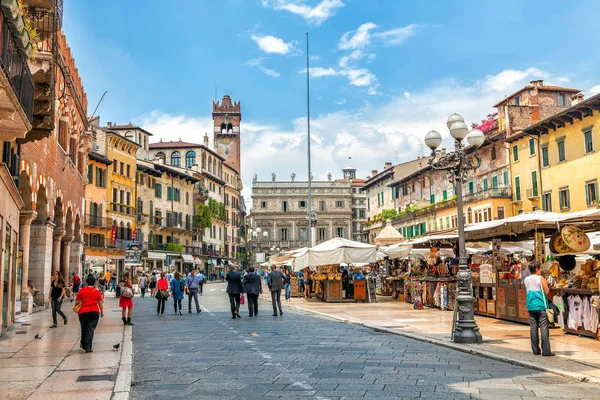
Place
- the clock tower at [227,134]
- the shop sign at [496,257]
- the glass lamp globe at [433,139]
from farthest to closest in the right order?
the clock tower at [227,134] → the shop sign at [496,257] → the glass lamp globe at [433,139]

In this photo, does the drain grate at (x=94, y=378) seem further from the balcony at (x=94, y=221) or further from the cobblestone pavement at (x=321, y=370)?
the balcony at (x=94, y=221)

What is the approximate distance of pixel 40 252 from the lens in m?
23.9

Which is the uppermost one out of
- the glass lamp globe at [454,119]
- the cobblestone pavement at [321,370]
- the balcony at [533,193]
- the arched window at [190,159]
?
the arched window at [190,159]

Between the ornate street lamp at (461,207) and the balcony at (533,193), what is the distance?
30.9m

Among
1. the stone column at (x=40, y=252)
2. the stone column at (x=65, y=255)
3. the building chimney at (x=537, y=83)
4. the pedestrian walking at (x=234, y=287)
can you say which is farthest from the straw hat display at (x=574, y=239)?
the building chimney at (x=537, y=83)

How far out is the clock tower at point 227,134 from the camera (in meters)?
102

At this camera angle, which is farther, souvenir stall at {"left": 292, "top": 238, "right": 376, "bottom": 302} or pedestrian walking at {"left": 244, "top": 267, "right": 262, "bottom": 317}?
souvenir stall at {"left": 292, "top": 238, "right": 376, "bottom": 302}

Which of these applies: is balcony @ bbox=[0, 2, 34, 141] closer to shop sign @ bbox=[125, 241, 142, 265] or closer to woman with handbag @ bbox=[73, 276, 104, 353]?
woman with handbag @ bbox=[73, 276, 104, 353]

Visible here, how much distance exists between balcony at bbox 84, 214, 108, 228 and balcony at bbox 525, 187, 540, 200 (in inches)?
1290

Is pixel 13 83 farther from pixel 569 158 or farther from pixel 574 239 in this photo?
pixel 569 158

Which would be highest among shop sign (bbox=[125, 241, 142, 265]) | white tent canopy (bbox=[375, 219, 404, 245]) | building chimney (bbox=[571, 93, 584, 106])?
building chimney (bbox=[571, 93, 584, 106])

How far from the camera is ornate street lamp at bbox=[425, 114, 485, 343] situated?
12.5m

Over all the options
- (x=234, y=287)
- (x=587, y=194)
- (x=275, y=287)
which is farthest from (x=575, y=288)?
(x=587, y=194)

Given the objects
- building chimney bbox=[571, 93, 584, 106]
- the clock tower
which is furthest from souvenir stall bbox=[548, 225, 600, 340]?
the clock tower
